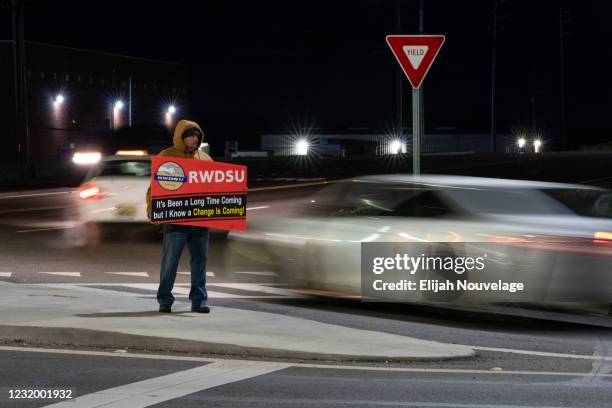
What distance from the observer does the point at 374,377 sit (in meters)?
7.86

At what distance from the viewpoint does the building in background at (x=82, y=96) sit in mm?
70875

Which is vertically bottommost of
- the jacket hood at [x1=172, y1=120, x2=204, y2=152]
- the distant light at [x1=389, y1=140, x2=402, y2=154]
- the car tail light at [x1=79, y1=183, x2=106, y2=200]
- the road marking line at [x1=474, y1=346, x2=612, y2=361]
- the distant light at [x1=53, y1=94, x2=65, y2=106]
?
the road marking line at [x1=474, y1=346, x2=612, y2=361]

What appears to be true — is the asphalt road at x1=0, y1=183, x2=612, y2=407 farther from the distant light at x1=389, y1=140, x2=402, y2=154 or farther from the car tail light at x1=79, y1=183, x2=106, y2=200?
the distant light at x1=389, y1=140, x2=402, y2=154

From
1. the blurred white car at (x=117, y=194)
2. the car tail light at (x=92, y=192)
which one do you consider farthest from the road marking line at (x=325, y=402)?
the car tail light at (x=92, y=192)

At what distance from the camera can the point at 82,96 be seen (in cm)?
7812

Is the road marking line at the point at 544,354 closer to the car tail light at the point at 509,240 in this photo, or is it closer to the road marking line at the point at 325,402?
the car tail light at the point at 509,240

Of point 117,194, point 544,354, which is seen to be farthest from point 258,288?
point 117,194

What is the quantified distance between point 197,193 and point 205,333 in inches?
69.7

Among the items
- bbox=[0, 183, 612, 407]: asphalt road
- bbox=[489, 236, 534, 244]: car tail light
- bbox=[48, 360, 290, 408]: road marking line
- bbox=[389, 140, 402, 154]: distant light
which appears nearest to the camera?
bbox=[48, 360, 290, 408]: road marking line

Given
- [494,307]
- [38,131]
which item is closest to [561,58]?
[38,131]

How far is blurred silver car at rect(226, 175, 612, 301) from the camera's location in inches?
416

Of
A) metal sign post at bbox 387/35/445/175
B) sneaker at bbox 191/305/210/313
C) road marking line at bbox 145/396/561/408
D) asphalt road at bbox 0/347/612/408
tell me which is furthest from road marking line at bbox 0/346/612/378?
metal sign post at bbox 387/35/445/175

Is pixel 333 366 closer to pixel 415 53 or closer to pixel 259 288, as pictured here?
pixel 259 288

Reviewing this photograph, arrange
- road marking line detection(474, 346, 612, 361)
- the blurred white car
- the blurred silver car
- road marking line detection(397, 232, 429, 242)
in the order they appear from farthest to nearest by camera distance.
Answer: the blurred white car, road marking line detection(397, 232, 429, 242), the blurred silver car, road marking line detection(474, 346, 612, 361)
